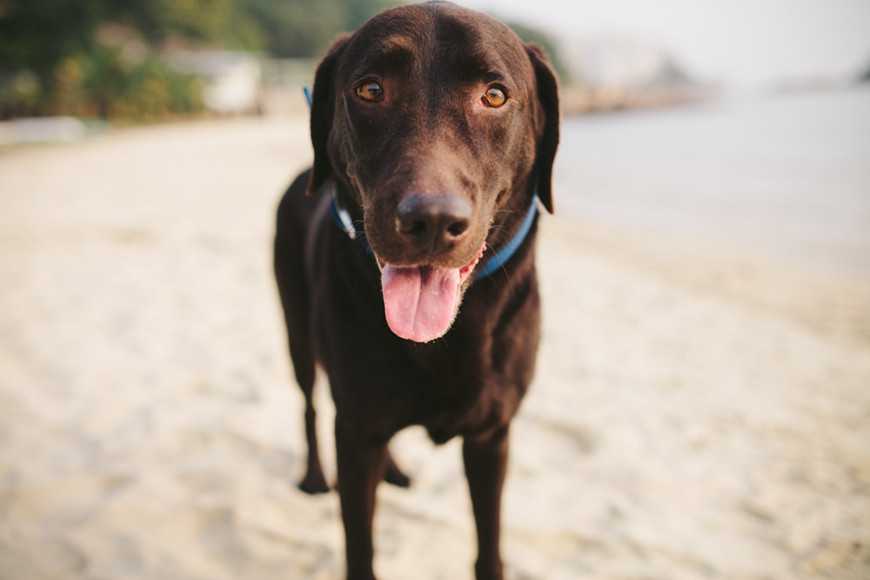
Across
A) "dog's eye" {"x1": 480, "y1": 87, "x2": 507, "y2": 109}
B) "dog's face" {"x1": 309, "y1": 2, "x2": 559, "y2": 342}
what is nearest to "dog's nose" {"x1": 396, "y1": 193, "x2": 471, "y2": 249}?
"dog's face" {"x1": 309, "y1": 2, "x2": 559, "y2": 342}

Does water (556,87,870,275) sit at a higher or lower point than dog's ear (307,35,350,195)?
lower

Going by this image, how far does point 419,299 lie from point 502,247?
38 cm

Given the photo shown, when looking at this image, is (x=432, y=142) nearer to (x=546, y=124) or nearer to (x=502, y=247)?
(x=502, y=247)

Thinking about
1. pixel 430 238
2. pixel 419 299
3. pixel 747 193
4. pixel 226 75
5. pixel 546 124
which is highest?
pixel 546 124

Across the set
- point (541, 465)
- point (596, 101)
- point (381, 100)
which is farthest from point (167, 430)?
point (596, 101)

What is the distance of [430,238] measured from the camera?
57.4 inches

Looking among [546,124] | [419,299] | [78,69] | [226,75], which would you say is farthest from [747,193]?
[226,75]

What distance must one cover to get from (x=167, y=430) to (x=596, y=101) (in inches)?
2744

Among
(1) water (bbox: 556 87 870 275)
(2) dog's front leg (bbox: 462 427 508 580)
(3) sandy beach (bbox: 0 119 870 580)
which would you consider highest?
(2) dog's front leg (bbox: 462 427 508 580)

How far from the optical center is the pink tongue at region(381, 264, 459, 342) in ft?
5.27

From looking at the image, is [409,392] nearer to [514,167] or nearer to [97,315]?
[514,167]

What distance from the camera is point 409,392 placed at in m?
1.83

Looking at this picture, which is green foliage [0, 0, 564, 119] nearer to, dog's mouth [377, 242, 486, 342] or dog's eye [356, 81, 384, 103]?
dog's eye [356, 81, 384, 103]

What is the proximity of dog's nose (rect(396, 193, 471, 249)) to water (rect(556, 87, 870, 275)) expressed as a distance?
786cm
